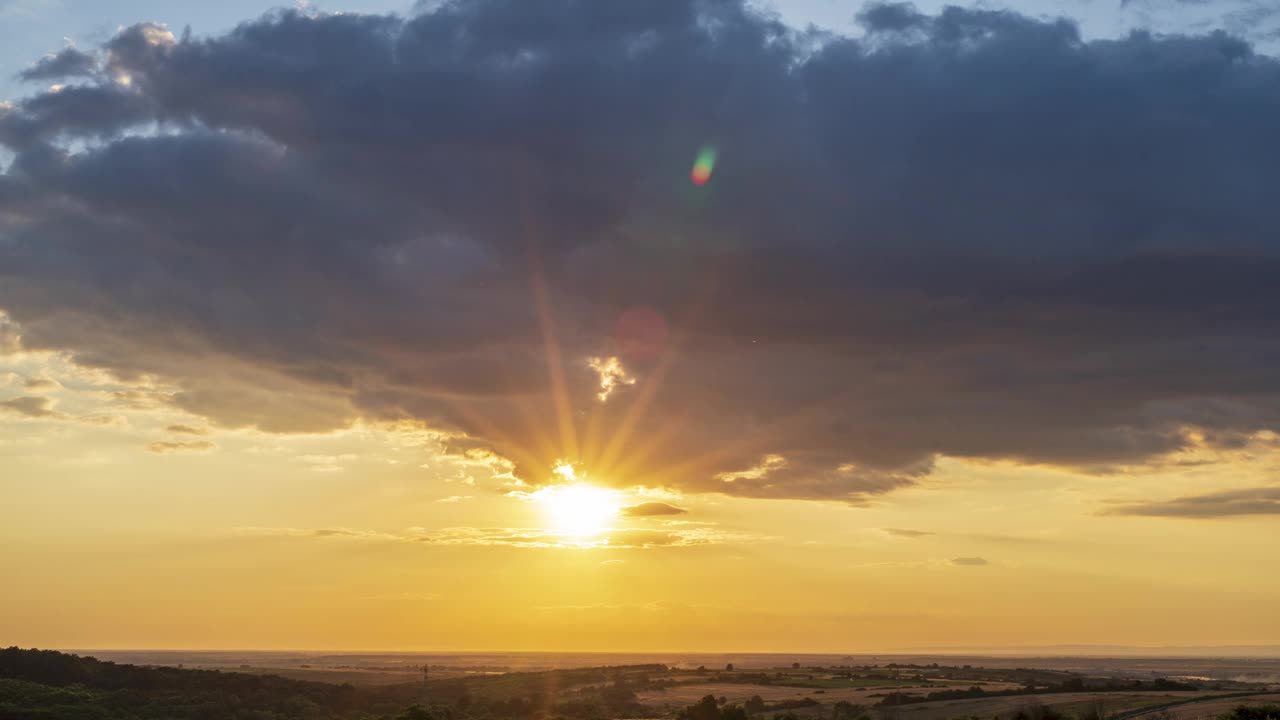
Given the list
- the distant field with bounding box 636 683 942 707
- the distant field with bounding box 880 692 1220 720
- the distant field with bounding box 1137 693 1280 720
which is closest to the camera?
the distant field with bounding box 1137 693 1280 720

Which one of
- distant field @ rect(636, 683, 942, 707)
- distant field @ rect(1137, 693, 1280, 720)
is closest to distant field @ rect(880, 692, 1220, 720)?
→ distant field @ rect(1137, 693, 1280, 720)

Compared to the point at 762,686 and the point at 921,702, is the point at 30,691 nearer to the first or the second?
the point at 921,702

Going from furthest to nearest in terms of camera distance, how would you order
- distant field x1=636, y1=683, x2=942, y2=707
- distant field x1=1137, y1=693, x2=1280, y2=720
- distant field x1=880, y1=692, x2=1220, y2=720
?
distant field x1=636, y1=683, x2=942, y2=707 < distant field x1=880, y1=692, x2=1220, y2=720 < distant field x1=1137, y1=693, x2=1280, y2=720

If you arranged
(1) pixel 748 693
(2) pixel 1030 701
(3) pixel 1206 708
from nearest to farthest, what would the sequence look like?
(3) pixel 1206 708 < (2) pixel 1030 701 < (1) pixel 748 693

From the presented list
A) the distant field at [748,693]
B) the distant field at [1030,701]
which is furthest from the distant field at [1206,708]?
the distant field at [748,693]

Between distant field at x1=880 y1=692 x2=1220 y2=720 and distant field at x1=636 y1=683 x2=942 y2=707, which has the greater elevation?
distant field at x1=636 y1=683 x2=942 y2=707

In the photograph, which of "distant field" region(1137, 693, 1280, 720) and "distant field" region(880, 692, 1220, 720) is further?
"distant field" region(880, 692, 1220, 720)

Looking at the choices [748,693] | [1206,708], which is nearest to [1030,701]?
[1206,708]

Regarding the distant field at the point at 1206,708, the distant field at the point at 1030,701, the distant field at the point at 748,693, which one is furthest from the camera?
the distant field at the point at 748,693

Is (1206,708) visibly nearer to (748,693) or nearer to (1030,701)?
(1030,701)

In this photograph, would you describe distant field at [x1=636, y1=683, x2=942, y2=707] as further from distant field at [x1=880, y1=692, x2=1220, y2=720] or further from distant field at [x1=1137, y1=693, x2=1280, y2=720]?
distant field at [x1=1137, y1=693, x2=1280, y2=720]

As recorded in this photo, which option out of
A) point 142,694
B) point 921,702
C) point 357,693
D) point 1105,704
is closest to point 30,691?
point 142,694

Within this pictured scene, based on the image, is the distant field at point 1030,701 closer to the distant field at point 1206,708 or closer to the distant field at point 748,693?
the distant field at point 1206,708

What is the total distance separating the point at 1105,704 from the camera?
10631 cm
